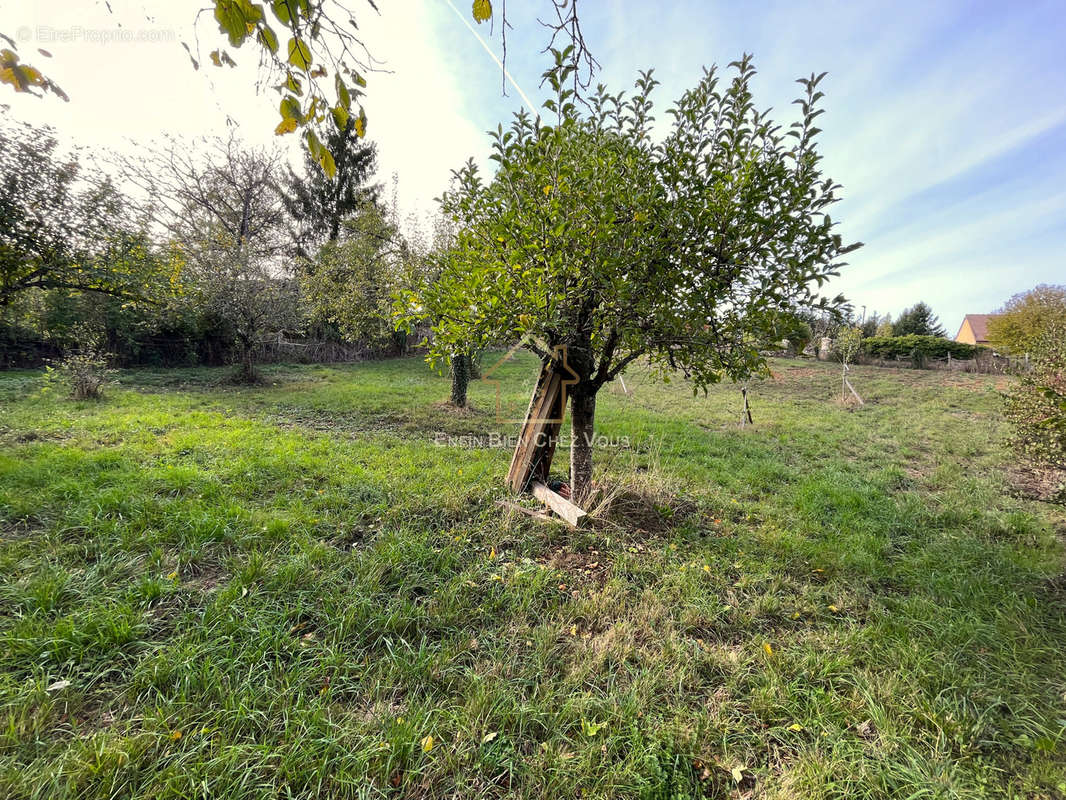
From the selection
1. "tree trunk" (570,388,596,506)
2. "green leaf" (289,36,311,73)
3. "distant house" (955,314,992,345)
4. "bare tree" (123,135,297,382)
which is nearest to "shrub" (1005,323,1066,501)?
"tree trunk" (570,388,596,506)

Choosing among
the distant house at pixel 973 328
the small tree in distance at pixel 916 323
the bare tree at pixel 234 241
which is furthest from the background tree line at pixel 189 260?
the distant house at pixel 973 328

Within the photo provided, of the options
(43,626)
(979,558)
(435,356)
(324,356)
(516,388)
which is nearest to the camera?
(43,626)

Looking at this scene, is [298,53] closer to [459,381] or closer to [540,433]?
[540,433]

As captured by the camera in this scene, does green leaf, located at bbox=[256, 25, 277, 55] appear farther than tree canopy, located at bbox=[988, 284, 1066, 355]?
No

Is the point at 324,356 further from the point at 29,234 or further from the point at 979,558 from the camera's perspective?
the point at 979,558

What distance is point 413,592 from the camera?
274 centimetres

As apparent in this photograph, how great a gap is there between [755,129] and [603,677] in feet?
13.5

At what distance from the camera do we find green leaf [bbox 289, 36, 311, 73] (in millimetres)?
1488

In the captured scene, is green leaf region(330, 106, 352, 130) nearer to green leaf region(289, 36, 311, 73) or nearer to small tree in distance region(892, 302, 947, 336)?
green leaf region(289, 36, 311, 73)

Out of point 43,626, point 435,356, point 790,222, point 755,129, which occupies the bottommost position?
point 43,626

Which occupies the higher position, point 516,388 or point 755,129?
point 755,129

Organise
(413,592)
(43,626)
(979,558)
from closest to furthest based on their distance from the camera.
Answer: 1. (43,626)
2. (413,592)
3. (979,558)

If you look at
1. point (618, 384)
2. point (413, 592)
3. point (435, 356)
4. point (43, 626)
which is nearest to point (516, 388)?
point (618, 384)

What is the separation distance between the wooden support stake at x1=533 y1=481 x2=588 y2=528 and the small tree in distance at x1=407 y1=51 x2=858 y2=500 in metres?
1.70
